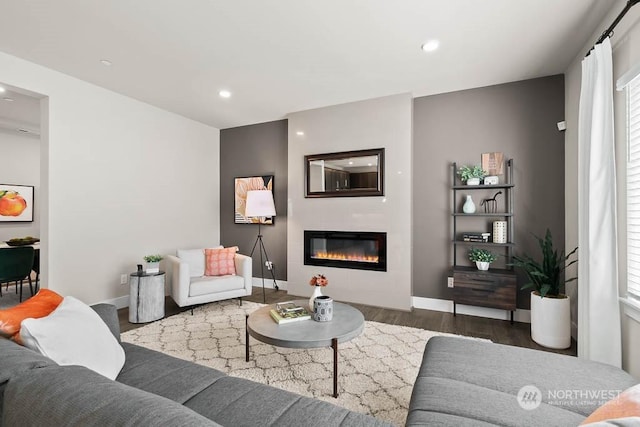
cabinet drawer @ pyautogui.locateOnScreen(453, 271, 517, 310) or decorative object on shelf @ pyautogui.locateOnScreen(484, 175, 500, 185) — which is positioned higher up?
decorative object on shelf @ pyautogui.locateOnScreen(484, 175, 500, 185)

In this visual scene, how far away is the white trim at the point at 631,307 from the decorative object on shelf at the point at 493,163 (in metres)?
1.85

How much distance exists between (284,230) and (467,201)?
8.94 ft

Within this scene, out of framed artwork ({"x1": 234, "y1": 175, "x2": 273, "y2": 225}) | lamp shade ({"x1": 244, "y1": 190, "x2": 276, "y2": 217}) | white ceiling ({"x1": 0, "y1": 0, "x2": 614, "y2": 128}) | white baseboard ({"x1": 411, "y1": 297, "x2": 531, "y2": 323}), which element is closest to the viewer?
white ceiling ({"x1": 0, "y1": 0, "x2": 614, "y2": 128})

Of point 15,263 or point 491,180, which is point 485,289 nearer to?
point 491,180

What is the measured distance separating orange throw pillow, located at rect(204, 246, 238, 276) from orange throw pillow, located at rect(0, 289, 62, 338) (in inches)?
95.4

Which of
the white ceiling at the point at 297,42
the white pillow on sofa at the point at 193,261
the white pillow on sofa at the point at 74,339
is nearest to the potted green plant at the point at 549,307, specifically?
the white ceiling at the point at 297,42

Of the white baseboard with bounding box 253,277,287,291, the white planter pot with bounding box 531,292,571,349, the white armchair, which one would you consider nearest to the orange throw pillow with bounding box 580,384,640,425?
the white planter pot with bounding box 531,292,571,349

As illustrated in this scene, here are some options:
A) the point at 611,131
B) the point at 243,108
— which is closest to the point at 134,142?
the point at 243,108

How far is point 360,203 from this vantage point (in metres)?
4.16

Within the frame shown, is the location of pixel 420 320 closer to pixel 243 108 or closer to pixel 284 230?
pixel 284 230

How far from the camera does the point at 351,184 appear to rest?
4227mm

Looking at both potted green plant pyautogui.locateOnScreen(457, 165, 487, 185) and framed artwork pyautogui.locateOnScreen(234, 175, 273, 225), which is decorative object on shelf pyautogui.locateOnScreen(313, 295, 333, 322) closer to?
potted green plant pyautogui.locateOnScreen(457, 165, 487, 185)

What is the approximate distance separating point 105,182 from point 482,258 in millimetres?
4596

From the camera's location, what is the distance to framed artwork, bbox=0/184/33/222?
207 inches
